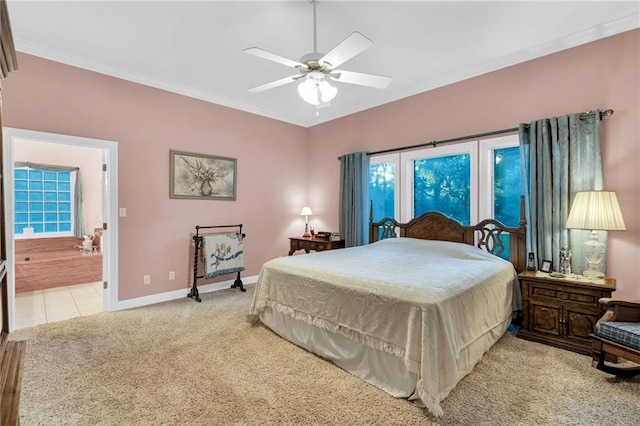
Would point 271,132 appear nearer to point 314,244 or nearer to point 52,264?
point 314,244

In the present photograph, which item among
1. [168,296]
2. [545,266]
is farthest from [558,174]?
[168,296]

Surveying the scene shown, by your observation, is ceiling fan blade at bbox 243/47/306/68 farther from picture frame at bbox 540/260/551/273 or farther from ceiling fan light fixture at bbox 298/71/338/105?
picture frame at bbox 540/260/551/273

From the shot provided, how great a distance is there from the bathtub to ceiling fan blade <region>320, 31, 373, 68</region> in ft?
17.2

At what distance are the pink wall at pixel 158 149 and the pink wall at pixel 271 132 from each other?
0.01 meters

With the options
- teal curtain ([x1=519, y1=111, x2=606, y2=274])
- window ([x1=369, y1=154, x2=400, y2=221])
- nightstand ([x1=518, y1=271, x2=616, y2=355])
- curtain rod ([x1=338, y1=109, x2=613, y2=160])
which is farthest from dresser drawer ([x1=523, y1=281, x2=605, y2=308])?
window ([x1=369, y1=154, x2=400, y2=221])

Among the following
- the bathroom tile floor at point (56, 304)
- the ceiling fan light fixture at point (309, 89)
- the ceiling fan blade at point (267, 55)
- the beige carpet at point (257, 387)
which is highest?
the ceiling fan blade at point (267, 55)

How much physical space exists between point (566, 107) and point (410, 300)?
2.70 meters

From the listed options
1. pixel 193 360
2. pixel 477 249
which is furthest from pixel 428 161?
pixel 193 360

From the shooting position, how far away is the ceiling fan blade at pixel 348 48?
2056mm

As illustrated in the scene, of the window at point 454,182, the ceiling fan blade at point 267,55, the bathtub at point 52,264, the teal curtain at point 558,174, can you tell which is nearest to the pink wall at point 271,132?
the teal curtain at point 558,174

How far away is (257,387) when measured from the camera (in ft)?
7.23

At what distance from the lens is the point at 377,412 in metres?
1.95

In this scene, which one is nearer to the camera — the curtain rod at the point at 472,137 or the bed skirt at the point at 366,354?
the bed skirt at the point at 366,354

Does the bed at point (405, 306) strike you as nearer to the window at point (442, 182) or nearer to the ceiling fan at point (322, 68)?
the window at point (442, 182)
